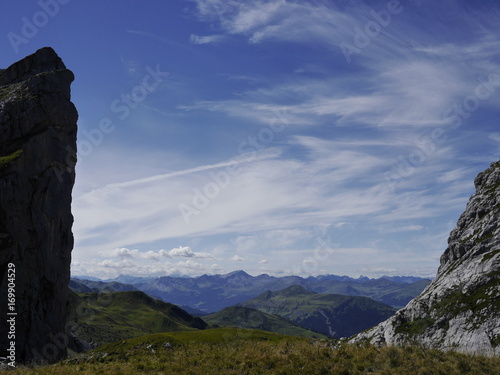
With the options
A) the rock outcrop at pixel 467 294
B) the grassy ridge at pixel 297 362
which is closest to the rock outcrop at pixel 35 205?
the grassy ridge at pixel 297 362

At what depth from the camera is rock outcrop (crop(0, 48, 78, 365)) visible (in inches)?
2283

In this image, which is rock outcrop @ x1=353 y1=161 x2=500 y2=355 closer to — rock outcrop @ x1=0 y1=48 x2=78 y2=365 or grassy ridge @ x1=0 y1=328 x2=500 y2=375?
grassy ridge @ x1=0 y1=328 x2=500 y2=375

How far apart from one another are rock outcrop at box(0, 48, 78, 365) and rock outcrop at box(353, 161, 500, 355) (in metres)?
70.2

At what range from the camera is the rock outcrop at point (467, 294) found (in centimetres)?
8075

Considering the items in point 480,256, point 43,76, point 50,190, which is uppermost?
point 43,76

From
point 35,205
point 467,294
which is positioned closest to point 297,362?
point 35,205

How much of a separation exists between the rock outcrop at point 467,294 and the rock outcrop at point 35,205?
230 ft

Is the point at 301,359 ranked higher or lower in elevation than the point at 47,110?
lower

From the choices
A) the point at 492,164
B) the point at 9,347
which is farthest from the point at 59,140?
the point at 492,164

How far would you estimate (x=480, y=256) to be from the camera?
10600 centimetres

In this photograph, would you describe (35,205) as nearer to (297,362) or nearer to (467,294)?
(297,362)

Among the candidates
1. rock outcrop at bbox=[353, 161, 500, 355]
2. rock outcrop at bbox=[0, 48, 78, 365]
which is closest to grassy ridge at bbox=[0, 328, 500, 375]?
rock outcrop at bbox=[0, 48, 78, 365]

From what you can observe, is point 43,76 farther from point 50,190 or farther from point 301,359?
point 301,359

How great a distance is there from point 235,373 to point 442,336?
90.8 metres
